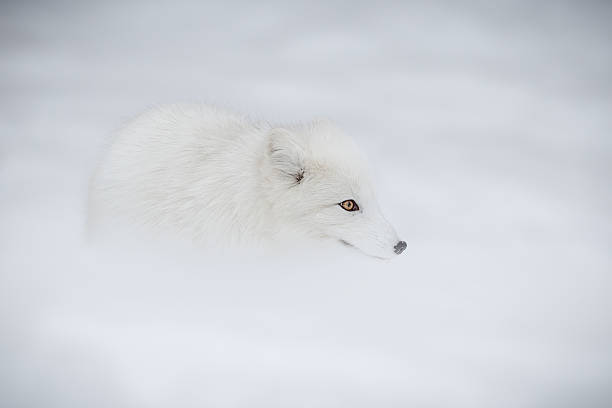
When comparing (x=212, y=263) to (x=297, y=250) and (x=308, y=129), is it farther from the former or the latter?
(x=308, y=129)

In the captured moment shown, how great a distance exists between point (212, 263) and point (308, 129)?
60cm

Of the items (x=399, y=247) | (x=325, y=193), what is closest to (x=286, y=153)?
(x=325, y=193)

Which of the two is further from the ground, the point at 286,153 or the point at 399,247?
the point at 286,153

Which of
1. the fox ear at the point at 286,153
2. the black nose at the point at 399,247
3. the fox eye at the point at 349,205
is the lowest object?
the black nose at the point at 399,247

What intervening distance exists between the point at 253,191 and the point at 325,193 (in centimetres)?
26

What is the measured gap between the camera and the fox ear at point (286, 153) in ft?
6.13

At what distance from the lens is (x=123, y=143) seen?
81.2 inches

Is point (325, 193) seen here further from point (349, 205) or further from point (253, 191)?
point (253, 191)

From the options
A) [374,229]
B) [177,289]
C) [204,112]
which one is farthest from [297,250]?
[204,112]

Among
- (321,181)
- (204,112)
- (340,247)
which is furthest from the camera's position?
(204,112)

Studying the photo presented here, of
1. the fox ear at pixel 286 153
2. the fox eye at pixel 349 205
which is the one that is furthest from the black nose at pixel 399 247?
the fox ear at pixel 286 153

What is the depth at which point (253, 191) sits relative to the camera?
1952 millimetres

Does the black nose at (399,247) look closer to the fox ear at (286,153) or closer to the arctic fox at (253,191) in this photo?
the arctic fox at (253,191)

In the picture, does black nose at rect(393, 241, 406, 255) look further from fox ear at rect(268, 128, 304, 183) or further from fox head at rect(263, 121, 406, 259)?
fox ear at rect(268, 128, 304, 183)
